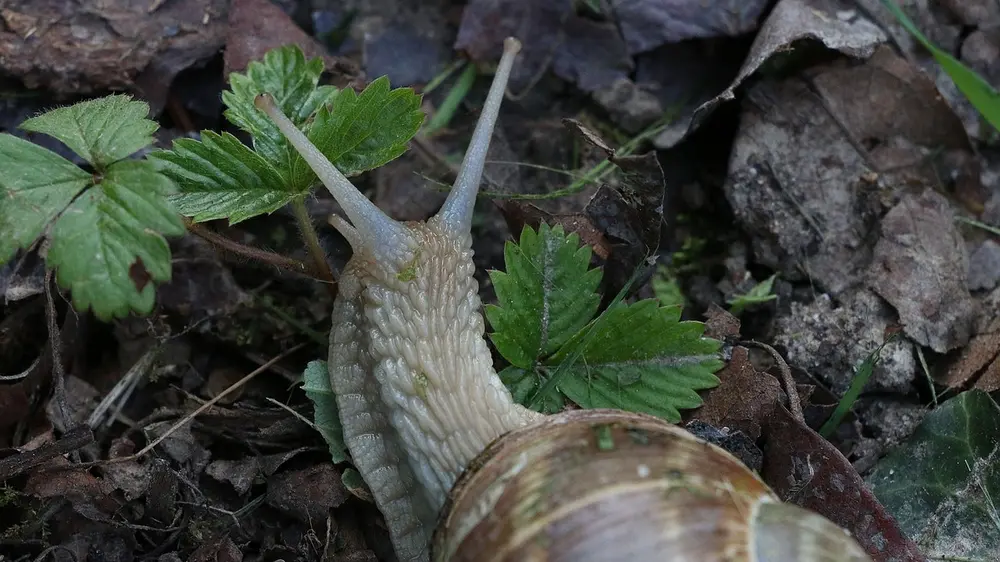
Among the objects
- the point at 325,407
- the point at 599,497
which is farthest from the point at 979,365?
the point at 325,407

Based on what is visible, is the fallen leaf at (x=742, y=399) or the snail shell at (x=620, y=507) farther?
the fallen leaf at (x=742, y=399)

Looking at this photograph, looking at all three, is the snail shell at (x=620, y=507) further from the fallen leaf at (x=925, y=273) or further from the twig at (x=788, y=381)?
the fallen leaf at (x=925, y=273)

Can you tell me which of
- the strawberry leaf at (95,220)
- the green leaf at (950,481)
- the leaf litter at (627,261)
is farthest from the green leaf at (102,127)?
the green leaf at (950,481)

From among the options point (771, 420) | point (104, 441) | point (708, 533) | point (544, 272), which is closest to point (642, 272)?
point (544, 272)

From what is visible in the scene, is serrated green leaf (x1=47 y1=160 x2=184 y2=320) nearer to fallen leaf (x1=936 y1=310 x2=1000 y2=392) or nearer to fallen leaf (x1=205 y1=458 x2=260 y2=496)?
fallen leaf (x1=205 y1=458 x2=260 y2=496)

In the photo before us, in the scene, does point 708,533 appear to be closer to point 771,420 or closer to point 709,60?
point 771,420

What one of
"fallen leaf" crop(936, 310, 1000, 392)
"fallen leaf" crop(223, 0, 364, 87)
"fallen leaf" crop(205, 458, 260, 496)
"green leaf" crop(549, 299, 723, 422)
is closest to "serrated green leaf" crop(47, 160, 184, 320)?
"fallen leaf" crop(205, 458, 260, 496)
